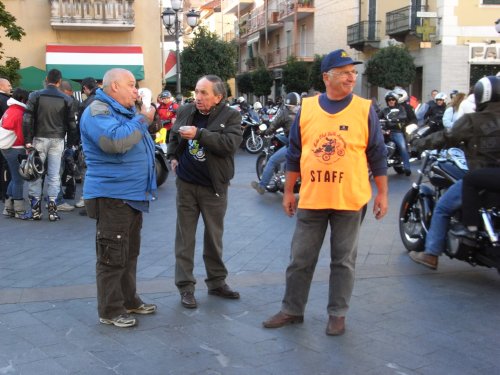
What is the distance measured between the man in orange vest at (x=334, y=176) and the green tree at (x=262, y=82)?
4199 cm

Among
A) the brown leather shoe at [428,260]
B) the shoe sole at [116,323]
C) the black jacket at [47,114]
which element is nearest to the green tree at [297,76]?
the black jacket at [47,114]

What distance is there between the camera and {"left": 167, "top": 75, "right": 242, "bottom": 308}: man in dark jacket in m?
4.74

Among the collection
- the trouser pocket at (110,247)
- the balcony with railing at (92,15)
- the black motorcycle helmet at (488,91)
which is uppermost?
the balcony with railing at (92,15)

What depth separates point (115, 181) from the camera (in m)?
4.21

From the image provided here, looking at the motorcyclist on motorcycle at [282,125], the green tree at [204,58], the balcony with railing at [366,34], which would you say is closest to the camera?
the motorcyclist on motorcycle at [282,125]

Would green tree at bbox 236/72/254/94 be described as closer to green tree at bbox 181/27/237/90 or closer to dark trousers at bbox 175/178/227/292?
green tree at bbox 181/27/237/90

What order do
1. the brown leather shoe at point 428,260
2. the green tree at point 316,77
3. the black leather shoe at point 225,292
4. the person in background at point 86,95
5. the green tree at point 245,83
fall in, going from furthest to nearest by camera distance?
1. the green tree at point 245,83
2. the green tree at point 316,77
3. the person in background at point 86,95
4. the brown leather shoe at point 428,260
5. the black leather shoe at point 225,292

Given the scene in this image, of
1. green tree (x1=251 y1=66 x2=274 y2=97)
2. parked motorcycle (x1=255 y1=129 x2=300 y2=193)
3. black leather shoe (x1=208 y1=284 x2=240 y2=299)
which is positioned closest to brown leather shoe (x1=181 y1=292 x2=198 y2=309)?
black leather shoe (x1=208 y1=284 x2=240 y2=299)

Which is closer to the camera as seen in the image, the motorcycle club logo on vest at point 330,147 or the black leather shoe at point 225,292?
the motorcycle club logo on vest at point 330,147

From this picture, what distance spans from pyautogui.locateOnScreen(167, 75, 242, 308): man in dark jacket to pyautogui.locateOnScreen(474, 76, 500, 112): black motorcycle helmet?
199 cm

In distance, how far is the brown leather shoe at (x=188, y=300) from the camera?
469 cm

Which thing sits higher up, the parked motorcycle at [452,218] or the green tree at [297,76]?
the green tree at [297,76]

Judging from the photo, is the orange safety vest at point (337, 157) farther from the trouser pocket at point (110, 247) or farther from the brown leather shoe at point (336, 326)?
the trouser pocket at point (110, 247)

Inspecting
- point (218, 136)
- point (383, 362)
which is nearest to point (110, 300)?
point (218, 136)
